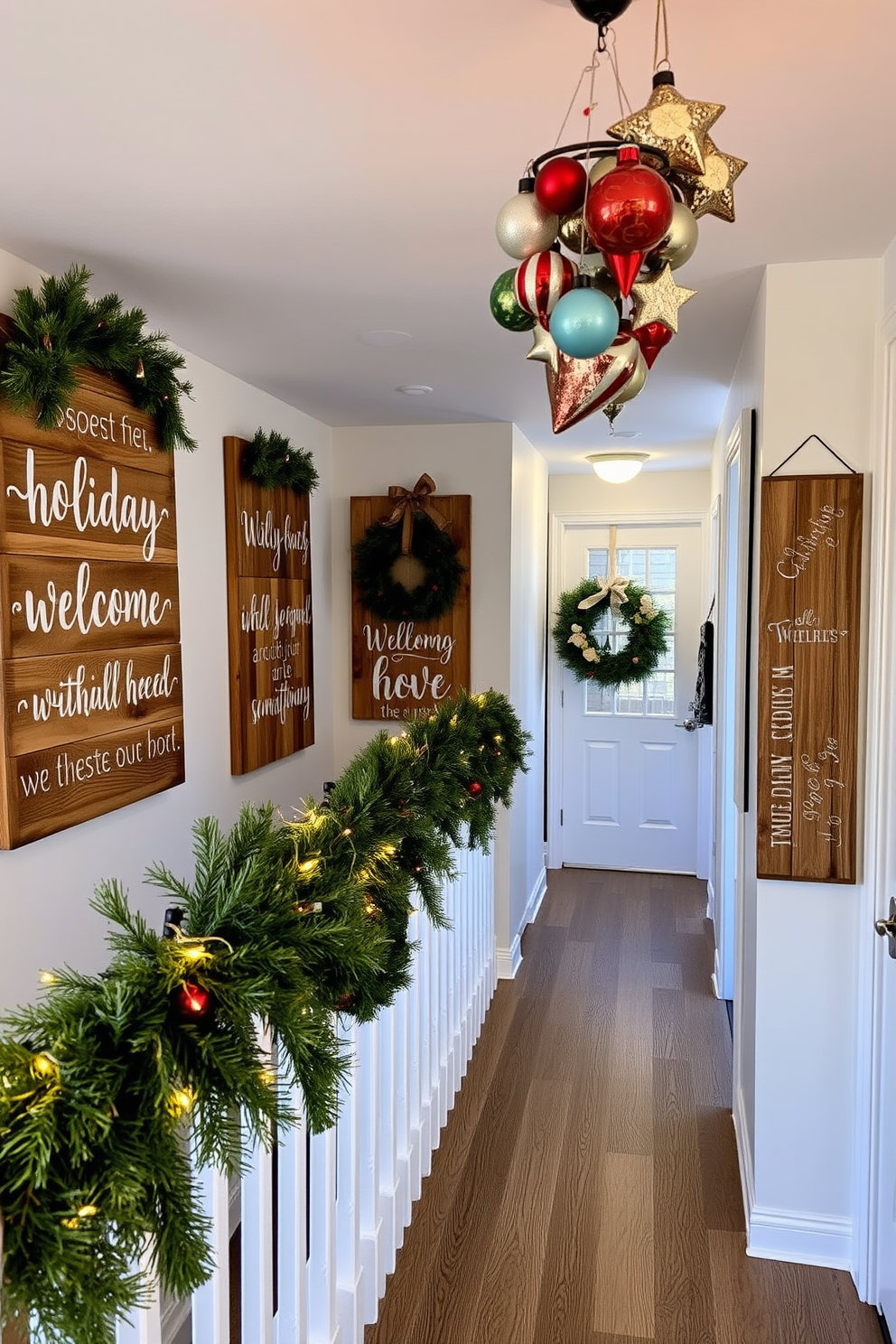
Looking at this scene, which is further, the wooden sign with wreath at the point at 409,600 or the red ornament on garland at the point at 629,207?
the wooden sign with wreath at the point at 409,600

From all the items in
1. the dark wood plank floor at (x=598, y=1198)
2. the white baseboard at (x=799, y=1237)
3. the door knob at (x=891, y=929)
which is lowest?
the dark wood plank floor at (x=598, y=1198)

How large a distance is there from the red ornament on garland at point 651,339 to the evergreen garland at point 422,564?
8.53 ft

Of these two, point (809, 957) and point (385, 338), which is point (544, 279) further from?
point (809, 957)

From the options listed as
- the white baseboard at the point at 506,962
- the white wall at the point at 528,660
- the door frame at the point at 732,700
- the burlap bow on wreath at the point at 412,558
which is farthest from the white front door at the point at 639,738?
the burlap bow on wreath at the point at 412,558

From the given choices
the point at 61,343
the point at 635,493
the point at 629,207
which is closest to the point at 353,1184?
the point at 629,207

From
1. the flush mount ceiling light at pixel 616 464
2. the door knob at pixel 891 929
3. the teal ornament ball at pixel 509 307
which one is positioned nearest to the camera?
the teal ornament ball at pixel 509 307

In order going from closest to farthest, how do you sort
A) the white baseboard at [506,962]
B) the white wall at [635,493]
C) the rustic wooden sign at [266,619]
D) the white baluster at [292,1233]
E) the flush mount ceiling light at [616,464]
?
the white baluster at [292,1233]
the rustic wooden sign at [266,619]
the white baseboard at [506,962]
the flush mount ceiling light at [616,464]
the white wall at [635,493]

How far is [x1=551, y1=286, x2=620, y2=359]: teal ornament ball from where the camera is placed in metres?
1.00

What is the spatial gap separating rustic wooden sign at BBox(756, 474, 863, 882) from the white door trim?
0.05 m

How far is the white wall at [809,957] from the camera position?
2.15 m

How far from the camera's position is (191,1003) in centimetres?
89

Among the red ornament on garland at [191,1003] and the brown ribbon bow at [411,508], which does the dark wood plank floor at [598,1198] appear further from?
the brown ribbon bow at [411,508]

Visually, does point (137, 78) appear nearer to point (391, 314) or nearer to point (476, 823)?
point (391, 314)

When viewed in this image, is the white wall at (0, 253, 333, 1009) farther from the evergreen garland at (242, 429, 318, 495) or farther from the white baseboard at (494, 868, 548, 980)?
the white baseboard at (494, 868, 548, 980)
